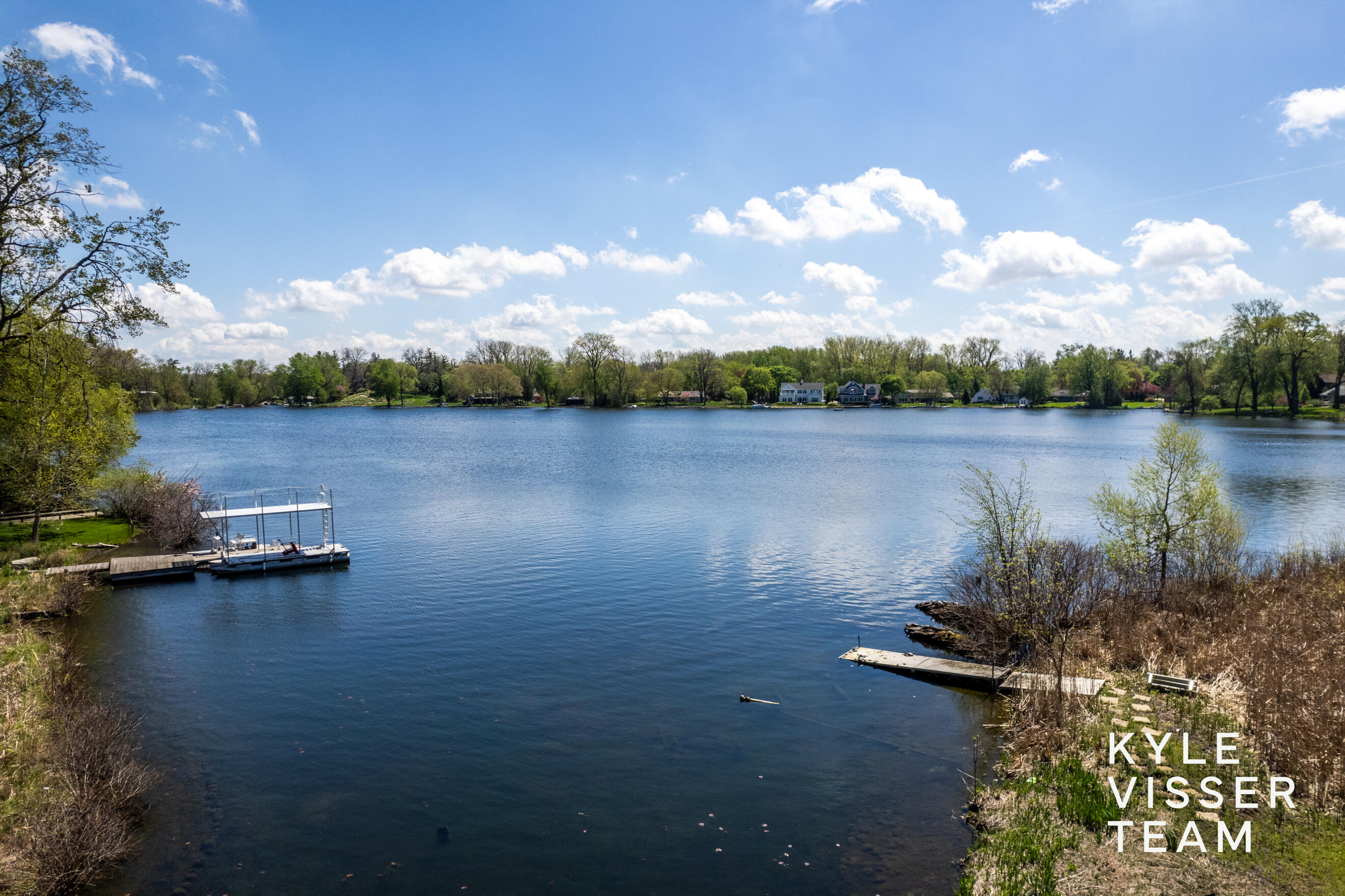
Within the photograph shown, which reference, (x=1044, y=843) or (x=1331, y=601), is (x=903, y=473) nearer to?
(x=1331, y=601)

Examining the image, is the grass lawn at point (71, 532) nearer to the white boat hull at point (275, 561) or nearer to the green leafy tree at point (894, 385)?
the white boat hull at point (275, 561)

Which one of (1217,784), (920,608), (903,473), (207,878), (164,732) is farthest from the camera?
(903,473)

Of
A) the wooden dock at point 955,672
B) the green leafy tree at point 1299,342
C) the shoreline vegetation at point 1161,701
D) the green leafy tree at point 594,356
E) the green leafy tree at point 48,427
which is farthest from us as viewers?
the green leafy tree at point 594,356

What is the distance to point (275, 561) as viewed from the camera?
31.2 metres

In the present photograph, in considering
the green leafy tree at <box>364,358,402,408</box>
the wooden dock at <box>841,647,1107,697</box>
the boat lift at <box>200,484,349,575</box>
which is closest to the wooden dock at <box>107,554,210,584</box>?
the boat lift at <box>200,484,349,575</box>

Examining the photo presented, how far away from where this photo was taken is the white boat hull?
3067cm

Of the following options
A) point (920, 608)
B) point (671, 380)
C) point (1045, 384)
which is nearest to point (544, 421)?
point (671, 380)

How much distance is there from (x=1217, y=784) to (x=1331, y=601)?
13881mm

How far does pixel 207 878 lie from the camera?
1109cm

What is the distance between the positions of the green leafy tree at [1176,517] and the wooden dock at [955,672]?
364 inches

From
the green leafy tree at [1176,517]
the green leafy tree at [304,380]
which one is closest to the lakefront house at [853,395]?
the green leafy tree at [304,380]

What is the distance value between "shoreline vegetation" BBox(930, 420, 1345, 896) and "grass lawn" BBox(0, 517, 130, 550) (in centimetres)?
3758

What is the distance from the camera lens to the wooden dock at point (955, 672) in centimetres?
1734

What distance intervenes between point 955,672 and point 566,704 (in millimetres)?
10592
